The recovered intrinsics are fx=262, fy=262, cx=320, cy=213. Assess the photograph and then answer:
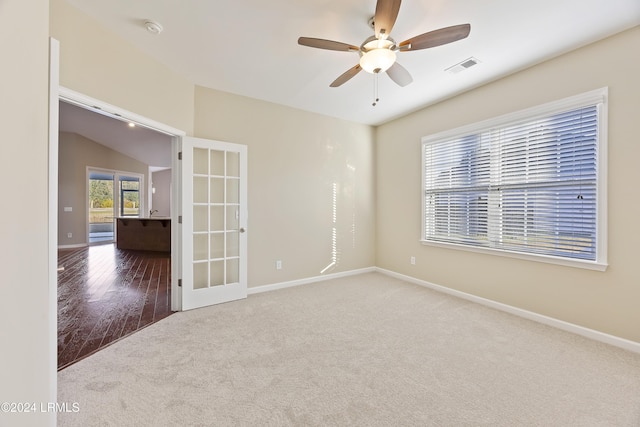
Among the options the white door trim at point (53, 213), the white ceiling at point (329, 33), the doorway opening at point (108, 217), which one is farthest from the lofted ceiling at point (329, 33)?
the white door trim at point (53, 213)

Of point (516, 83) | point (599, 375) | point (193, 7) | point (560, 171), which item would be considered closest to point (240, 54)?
point (193, 7)

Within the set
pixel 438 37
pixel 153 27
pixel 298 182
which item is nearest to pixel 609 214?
pixel 438 37

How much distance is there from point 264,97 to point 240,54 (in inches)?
41.8

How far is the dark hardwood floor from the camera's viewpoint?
2492 millimetres

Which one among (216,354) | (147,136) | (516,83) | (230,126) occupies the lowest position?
(216,354)

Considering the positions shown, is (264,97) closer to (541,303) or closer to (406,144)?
(406,144)

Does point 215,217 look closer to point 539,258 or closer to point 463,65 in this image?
point 463,65

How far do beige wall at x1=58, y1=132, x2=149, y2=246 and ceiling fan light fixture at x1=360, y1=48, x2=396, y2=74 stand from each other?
363 inches

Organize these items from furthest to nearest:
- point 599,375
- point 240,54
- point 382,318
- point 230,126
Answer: point 230,126
point 382,318
point 240,54
point 599,375

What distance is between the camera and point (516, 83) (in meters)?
3.07

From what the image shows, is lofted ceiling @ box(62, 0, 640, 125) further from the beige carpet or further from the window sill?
the beige carpet

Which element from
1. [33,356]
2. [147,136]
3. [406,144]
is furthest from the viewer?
[147,136]

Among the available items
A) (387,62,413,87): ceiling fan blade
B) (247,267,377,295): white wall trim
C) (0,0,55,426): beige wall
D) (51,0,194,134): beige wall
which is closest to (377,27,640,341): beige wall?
(247,267,377,295): white wall trim

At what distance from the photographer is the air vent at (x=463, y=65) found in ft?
9.19
